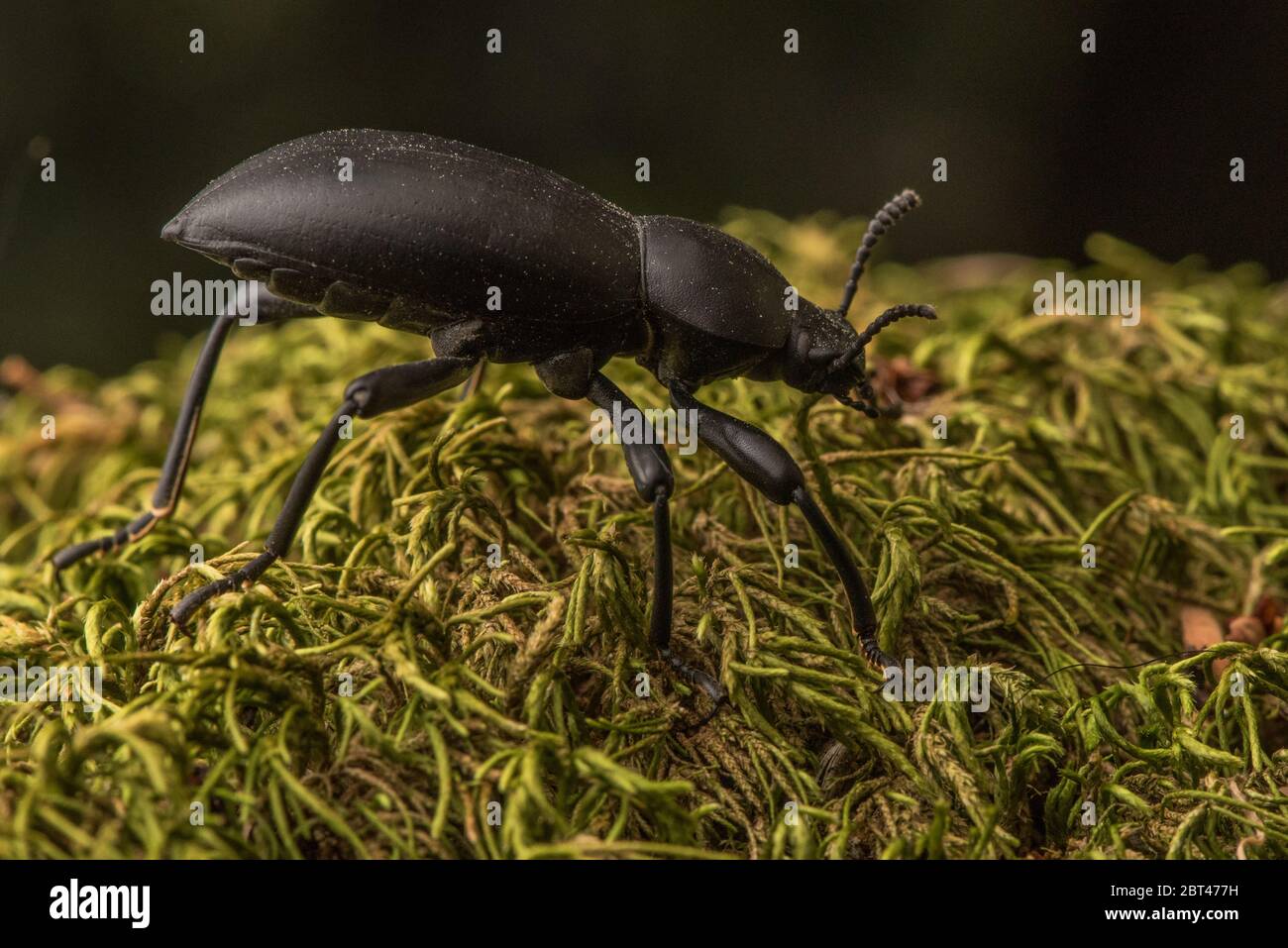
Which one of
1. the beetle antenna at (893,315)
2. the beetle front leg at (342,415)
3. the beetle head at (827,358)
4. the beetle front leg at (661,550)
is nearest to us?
the beetle front leg at (661,550)

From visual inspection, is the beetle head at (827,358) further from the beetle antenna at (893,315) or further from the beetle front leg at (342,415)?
the beetle front leg at (342,415)

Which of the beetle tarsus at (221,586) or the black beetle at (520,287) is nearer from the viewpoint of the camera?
the beetle tarsus at (221,586)

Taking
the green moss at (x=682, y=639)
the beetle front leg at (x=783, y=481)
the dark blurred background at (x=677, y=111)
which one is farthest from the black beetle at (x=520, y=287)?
the dark blurred background at (x=677, y=111)

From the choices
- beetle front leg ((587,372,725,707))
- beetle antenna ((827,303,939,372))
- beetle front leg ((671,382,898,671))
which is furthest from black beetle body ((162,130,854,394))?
beetle front leg ((587,372,725,707))

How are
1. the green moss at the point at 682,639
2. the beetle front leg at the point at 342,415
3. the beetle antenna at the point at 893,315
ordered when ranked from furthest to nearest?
the beetle antenna at the point at 893,315, the beetle front leg at the point at 342,415, the green moss at the point at 682,639

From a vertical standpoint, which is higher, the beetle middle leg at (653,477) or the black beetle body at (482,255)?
the black beetle body at (482,255)

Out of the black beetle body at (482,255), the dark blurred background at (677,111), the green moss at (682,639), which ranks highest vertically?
the dark blurred background at (677,111)
